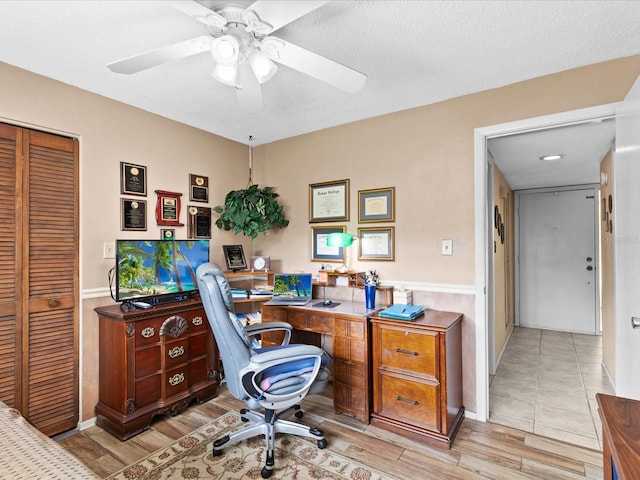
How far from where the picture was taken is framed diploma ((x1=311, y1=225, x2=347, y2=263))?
124 inches

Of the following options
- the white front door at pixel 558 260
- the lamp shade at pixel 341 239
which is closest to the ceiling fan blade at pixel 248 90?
the lamp shade at pixel 341 239

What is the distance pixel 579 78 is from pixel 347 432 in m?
2.77

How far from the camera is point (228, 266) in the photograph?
3.35 metres

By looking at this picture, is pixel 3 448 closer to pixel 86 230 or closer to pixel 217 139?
pixel 86 230

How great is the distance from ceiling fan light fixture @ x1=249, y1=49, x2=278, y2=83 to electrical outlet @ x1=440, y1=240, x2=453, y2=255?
5.74 feet

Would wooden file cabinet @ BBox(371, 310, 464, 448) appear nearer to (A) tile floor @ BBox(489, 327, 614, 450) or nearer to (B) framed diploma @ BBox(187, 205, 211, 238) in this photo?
(A) tile floor @ BBox(489, 327, 614, 450)

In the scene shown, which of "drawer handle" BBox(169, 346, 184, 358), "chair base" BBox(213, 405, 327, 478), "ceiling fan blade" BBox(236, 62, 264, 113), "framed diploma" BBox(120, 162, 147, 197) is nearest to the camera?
"ceiling fan blade" BBox(236, 62, 264, 113)

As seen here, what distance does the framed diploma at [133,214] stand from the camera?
8.70ft

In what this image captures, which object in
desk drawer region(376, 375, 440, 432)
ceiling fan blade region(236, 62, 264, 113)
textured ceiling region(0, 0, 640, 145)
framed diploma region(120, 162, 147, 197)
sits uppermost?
textured ceiling region(0, 0, 640, 145)

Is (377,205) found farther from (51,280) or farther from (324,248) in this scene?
(51,280)

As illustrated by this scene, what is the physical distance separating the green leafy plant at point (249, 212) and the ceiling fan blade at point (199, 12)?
1931 mm

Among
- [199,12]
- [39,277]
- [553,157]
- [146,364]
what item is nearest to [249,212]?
[146,364]

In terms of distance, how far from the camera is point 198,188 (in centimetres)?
323

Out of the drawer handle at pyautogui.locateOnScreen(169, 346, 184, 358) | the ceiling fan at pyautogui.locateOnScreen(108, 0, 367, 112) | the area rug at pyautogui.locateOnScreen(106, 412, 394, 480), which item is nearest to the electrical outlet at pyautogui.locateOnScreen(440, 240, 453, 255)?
the ceiling fan at pyautogui.locateOnScreen(108, 0, 367, 112)
